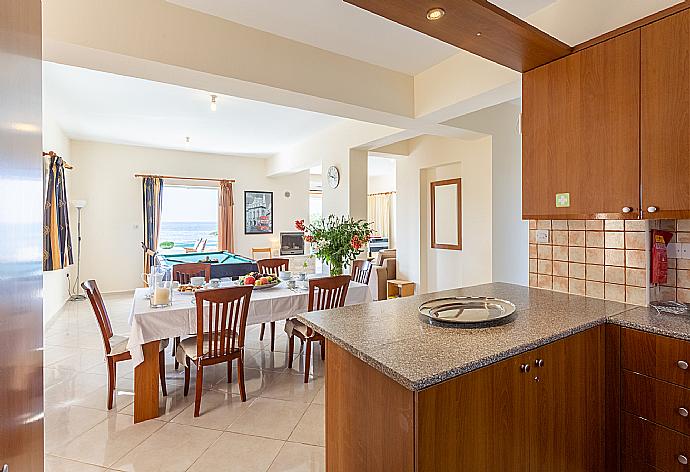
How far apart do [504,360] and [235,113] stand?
4642mm

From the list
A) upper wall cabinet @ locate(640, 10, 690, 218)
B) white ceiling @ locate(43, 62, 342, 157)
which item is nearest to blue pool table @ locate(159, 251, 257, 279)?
white ceiling @ locate(43, 62, 342, 157)

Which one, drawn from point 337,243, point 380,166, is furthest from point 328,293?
point 380,166

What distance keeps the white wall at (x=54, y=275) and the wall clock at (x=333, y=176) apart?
3501mm

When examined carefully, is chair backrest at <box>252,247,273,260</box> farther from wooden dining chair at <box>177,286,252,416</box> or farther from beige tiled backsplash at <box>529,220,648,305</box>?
beige tiled backsplash at <box>529,220,648,305</box>

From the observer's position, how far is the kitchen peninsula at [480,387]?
1.19 m

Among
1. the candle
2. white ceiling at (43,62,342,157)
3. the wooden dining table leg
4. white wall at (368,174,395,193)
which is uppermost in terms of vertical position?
white ceiling at (43,62,342,157)

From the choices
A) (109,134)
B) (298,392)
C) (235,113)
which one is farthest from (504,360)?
(109,134)

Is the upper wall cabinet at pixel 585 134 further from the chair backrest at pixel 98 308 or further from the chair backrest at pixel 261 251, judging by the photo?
the chair backrest at pixel 261 251

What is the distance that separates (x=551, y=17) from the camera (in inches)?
96.7

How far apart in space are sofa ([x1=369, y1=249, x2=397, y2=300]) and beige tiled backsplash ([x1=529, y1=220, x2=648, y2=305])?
133 inches

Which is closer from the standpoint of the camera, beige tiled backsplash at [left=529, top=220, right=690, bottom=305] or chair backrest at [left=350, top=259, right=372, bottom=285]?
beige tiled backsplash at [left=529, top=220, right=690, bottom=305]

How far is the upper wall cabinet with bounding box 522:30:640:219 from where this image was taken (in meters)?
1.76

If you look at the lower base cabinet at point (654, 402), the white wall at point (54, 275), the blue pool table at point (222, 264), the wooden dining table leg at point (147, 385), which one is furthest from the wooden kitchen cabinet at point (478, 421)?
the white wall at point (54, 275)

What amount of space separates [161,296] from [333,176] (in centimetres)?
336
